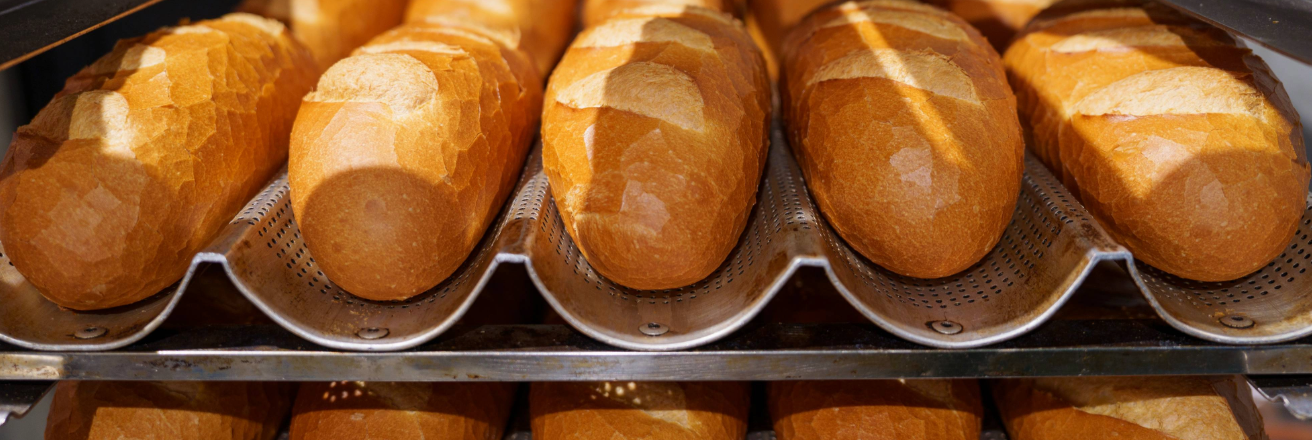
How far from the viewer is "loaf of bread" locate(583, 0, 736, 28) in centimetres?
135

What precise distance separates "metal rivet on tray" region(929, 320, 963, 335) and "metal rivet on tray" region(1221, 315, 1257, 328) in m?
0.34

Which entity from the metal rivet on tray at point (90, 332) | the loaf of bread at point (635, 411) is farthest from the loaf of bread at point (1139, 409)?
Result: the metal rivet on tray at point (90, 332)

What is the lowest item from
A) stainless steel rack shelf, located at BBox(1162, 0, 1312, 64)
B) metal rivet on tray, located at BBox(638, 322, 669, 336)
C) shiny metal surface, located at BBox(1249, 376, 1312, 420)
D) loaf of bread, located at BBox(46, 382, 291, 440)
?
loaf of bread, located at BBox(46, 382, 291, 440)

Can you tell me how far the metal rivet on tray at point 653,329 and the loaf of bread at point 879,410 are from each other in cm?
35

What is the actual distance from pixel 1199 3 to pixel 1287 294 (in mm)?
404

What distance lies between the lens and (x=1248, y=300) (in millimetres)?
979

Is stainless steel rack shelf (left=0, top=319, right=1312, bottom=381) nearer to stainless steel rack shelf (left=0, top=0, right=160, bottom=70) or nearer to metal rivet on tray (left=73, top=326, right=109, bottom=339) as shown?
metal rivet on tray (left=73, top=326, right=109, bottom=339)

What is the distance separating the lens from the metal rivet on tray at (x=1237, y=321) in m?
0.93

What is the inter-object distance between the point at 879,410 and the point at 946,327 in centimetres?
23

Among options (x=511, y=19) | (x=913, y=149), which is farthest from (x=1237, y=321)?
(x=511, y=19)

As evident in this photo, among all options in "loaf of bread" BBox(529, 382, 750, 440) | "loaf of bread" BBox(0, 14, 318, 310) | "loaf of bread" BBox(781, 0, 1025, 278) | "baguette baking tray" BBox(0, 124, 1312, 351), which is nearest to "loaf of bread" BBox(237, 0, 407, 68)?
"loaf of bread" BBox(0, 14, 318, 310)

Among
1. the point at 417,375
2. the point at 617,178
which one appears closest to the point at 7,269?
the point at 417,375

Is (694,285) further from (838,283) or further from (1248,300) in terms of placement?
(1248,300)

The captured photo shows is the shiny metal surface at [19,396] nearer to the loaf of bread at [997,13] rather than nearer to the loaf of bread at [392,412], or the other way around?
the loaf of bread at [392,412]
